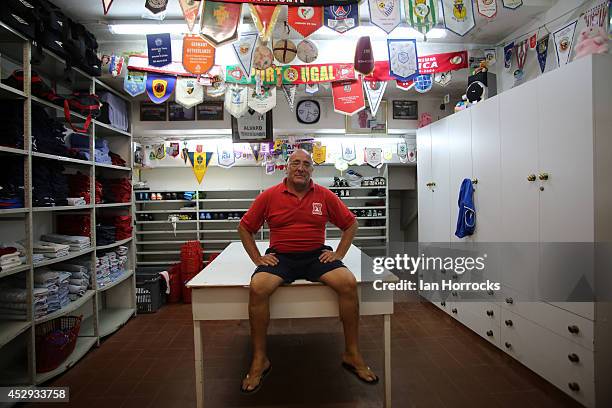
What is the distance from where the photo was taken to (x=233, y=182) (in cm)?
584

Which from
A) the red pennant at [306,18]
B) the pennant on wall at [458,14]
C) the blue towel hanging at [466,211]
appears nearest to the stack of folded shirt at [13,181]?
the red pennant at [306,18]

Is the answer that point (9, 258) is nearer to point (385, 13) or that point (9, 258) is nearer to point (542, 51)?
point (385, 13)

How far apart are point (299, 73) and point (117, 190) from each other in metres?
2.87

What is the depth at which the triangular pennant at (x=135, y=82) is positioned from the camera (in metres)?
3.72

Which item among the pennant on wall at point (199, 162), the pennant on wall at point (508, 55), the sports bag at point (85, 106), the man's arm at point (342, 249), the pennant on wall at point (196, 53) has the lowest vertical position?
the man's arm at point (342, 249)

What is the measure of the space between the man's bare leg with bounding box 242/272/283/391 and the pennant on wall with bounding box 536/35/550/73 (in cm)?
356

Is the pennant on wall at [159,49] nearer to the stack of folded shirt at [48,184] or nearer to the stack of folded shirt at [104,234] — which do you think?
the stack of folded shirt at [48,184]

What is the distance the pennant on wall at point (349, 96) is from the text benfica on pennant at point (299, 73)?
0.14 metres

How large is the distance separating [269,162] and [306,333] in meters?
2.96

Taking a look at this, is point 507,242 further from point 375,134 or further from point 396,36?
point 375,134

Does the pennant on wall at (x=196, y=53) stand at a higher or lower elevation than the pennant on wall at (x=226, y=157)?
higher

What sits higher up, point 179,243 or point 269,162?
point 269,162

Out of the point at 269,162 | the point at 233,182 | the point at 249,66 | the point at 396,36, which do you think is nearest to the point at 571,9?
the point at 396,36

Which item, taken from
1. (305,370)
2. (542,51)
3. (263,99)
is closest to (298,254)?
(305,370)
